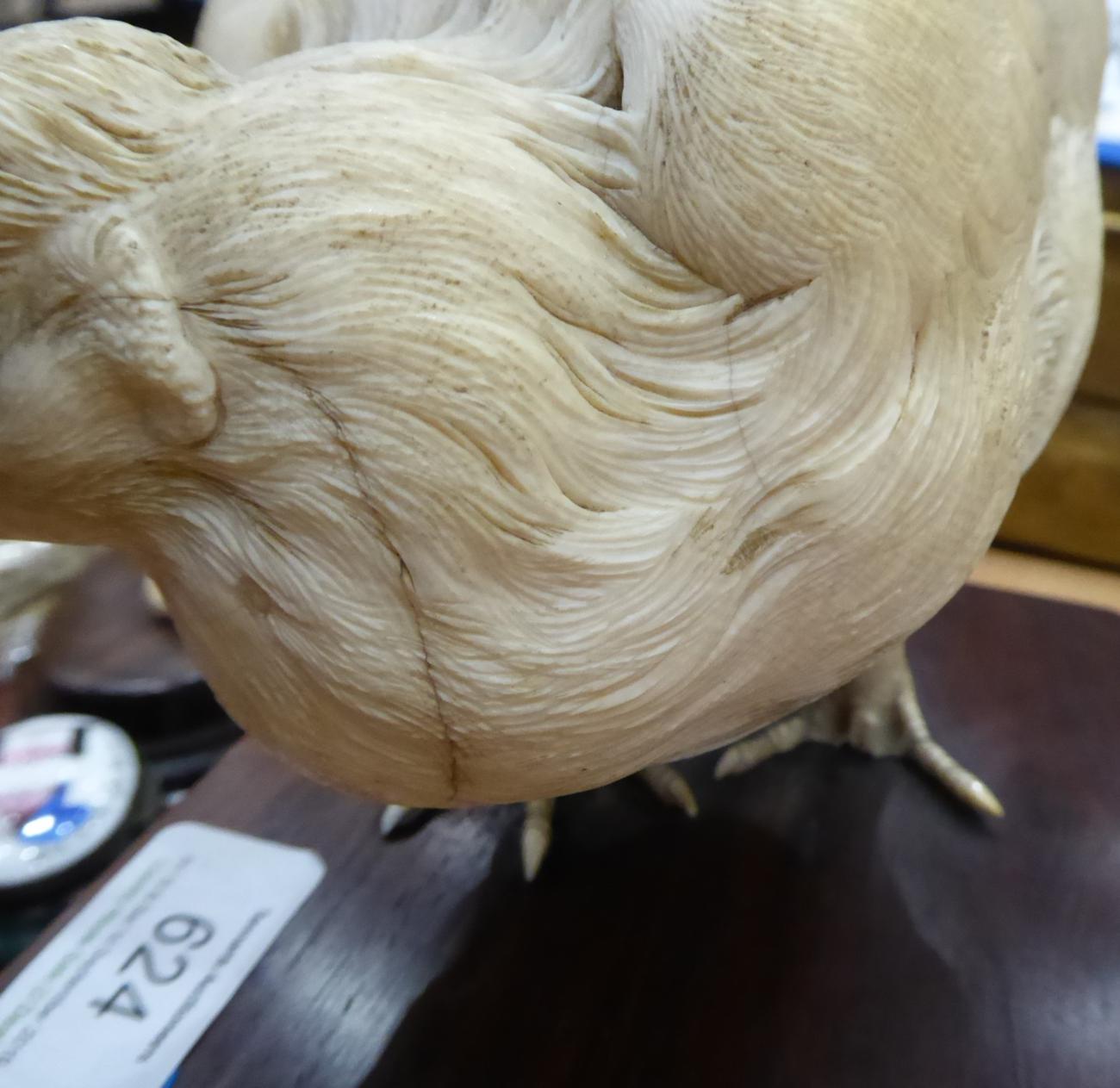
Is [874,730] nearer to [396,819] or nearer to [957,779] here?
[957,779]

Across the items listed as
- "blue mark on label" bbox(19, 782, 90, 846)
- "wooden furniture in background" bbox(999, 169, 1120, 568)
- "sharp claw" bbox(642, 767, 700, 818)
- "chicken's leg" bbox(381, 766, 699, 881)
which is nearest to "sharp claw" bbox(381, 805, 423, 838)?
"chicken's leg" bbox(381, 766, 699, 881)

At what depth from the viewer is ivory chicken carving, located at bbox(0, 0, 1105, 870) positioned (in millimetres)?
388

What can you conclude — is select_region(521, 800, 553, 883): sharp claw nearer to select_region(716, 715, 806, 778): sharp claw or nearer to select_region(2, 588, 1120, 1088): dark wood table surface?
select_region(2, 588, 1120, 1088): dark wood table surface

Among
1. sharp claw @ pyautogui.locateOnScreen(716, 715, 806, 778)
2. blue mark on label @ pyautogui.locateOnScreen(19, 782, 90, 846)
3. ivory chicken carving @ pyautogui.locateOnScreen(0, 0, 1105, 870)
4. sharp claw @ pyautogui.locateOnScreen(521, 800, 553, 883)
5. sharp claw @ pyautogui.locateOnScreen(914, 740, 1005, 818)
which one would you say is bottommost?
blue mark on label @ pyautogui.locateOnScreen(19, 782, 90, 846)

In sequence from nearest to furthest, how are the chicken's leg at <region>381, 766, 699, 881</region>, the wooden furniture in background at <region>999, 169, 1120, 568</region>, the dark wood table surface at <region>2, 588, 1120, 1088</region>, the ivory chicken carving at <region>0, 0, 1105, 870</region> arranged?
the ivory chicken carving at <region>0, 0, 1105, 870</region>, the dark wood table surface at <region>2, 588, 1120, 1088</region>, the chicken's leg at <region>381, 766, 699, 881</region>, the wooden furniture in background at <region>999, 169, 1120, 568</region>

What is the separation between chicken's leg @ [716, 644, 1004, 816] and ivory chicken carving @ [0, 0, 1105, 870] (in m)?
0.32

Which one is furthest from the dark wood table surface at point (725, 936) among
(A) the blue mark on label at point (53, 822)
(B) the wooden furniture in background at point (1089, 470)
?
(B) the wooden furniture in background at point (1089, 470)

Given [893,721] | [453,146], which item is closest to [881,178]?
[453,146]

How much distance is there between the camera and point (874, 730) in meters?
0.82

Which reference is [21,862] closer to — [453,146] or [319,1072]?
[319,1072]

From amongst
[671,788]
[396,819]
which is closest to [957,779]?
[671,788]

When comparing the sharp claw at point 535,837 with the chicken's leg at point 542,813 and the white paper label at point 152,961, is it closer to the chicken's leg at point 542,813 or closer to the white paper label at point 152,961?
the chicken's leg at point 542,813

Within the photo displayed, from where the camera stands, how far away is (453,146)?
0.40 metres

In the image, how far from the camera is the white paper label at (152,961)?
2.15ft
